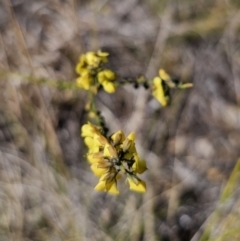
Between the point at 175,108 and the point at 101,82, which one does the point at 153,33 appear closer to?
the point at 175,108

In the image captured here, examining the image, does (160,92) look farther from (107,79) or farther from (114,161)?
(114,161)

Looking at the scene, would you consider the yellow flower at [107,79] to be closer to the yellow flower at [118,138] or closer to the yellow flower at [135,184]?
the yellow flower at [118,138]

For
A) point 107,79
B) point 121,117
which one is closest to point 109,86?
point 107,79

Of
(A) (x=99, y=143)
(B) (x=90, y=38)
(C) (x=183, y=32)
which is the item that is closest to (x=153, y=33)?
(C) (x=183, y=32)

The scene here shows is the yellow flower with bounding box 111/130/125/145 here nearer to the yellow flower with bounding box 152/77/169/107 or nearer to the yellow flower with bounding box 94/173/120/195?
the yellow flower with bounding box 94/173/120/195

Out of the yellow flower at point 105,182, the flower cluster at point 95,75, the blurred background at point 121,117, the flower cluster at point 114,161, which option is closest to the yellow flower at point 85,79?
the flower cluster at point 95,75
